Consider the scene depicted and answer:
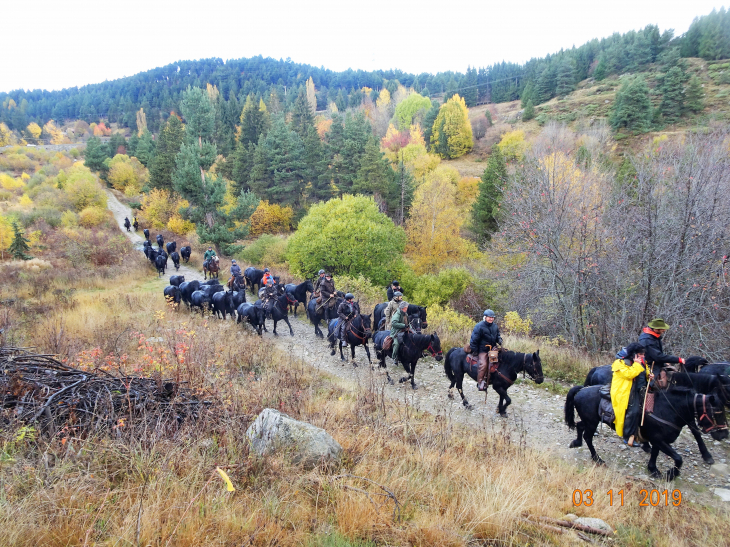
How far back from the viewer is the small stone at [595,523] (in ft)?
14.2

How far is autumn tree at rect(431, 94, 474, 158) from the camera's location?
64.3 metres

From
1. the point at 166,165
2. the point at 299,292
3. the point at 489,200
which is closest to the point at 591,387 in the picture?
the point at 299,292

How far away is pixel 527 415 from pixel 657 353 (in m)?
3.32

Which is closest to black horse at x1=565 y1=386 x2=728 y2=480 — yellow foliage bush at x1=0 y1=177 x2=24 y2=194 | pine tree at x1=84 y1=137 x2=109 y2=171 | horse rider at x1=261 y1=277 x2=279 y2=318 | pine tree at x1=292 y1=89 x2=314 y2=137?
horse rider at x1=261 y1=277 x2=279 y2=318

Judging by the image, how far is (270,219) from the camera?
40.4m

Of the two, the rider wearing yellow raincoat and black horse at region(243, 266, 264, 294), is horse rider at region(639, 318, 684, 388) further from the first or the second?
black horse at region(243, 266, 264, 294)

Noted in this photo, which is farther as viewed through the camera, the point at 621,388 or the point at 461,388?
the point at 461,388

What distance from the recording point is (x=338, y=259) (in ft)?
74.6

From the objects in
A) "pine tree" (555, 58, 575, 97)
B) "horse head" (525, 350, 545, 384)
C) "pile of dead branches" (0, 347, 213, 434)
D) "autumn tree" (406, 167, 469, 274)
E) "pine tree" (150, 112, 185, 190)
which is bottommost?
"autumn tree" (406, 167, 469, 274)

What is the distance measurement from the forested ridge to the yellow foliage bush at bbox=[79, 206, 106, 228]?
29336mm

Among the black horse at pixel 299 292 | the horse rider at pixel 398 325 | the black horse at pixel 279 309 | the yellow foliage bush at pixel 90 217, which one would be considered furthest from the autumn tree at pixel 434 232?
the yellow foliage bush at pixel 90 217

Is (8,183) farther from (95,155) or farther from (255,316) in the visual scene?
(255,316)

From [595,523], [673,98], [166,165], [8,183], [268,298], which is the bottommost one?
[268,298]

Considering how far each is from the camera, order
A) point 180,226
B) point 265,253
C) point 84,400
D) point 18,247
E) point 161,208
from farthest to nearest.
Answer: point 161,208 → point 180,226 → point 265,253 → point 18,247 → point 84,400
